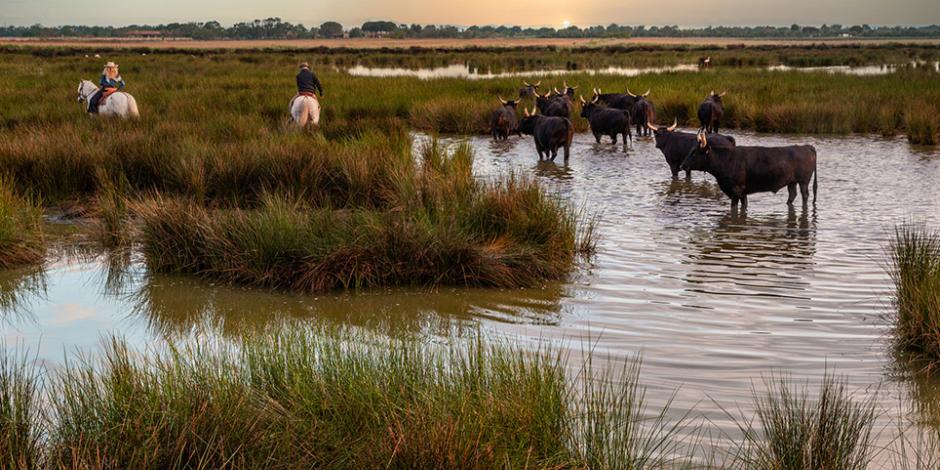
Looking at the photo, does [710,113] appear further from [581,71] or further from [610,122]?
[581,71]

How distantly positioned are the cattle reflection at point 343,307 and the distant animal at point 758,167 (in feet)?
15.5

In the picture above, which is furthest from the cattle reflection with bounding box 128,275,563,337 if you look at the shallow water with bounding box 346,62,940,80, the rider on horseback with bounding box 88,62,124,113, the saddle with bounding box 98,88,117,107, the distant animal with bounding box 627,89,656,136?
the shallow water with bounding box 346,62,940,80

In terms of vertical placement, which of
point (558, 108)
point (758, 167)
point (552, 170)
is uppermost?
point (558, 108)

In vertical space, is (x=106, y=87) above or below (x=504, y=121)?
above

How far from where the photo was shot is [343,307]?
315 inches

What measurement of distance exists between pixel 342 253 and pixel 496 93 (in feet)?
72.0

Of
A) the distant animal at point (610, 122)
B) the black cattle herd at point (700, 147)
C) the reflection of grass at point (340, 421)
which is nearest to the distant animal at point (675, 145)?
the black cattle herd at point (700, 147)

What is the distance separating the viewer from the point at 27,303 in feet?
26.6

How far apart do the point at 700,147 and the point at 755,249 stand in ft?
8.59

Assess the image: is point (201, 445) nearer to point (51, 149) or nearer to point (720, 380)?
point (720, 380)

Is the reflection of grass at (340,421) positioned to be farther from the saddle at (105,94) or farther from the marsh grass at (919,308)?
the saddle at (105,94)

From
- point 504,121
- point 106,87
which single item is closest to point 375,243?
point 106,87

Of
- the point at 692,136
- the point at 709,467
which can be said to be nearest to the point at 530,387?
the point at 709,467

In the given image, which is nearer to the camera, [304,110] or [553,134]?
[553,134]
